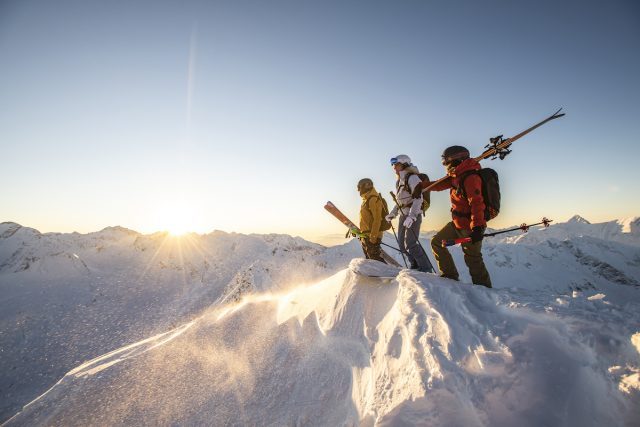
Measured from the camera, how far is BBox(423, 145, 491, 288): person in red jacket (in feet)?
14.9

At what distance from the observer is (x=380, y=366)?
10.6 ft

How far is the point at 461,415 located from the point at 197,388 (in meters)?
4.17

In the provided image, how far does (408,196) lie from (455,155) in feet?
5.30

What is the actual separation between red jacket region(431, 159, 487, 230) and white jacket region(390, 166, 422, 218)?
1079 millimetres

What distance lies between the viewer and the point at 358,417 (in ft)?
9.39

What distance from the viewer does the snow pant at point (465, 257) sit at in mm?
4602

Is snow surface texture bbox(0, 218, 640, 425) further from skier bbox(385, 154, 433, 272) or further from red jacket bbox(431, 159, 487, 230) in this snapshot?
skier bbox(385, 154, 433, 272)

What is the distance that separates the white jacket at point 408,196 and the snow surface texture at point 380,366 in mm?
1673

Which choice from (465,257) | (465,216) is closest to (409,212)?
(465,216)

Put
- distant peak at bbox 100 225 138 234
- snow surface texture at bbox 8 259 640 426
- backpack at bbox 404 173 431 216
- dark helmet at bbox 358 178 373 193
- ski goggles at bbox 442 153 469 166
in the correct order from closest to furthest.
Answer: snow surface texture at bbox 8 259 640 426
ski goggles at bbox 442 153 469 166
backpack at bbox 404 173 431 216
dark helmet at bbox 358 178 373 193
distant peak at bbox 100 225 138 234

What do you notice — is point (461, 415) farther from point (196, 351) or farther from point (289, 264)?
point (289, 264)

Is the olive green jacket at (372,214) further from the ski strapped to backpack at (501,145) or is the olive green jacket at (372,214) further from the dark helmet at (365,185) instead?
the ski strapped to backpack at (501,145)

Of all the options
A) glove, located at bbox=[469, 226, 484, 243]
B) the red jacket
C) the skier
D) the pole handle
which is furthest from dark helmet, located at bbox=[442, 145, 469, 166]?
the pole handle

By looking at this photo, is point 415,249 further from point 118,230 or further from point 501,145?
point 118,230
